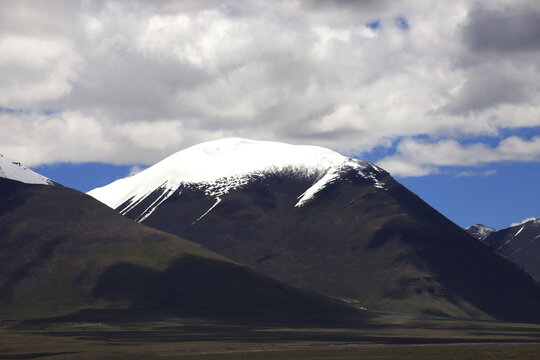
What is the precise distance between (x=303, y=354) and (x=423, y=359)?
85.9 feet

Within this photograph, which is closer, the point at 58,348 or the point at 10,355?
the point at 10,355

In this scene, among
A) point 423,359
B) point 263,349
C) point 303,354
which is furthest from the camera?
point 263,349

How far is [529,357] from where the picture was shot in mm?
174375

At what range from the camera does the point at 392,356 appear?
174m

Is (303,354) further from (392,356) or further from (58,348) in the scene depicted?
(58,348)

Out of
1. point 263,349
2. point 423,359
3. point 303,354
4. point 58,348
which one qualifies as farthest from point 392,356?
point 58,348

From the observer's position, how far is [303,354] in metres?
Answer: 179

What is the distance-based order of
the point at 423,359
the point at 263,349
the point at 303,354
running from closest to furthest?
the point at 423,359, the point at 303,354, the point at 263,349

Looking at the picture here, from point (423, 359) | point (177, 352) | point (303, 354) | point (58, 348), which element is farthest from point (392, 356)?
point (58, 348)

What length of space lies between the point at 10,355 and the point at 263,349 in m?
55.7

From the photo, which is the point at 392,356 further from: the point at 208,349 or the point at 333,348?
the point at 208,349

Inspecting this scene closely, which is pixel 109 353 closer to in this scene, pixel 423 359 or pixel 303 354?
pixel 303 354

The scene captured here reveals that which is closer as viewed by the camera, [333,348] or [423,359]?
[423,359]

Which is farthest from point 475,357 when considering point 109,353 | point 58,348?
point 58,348
